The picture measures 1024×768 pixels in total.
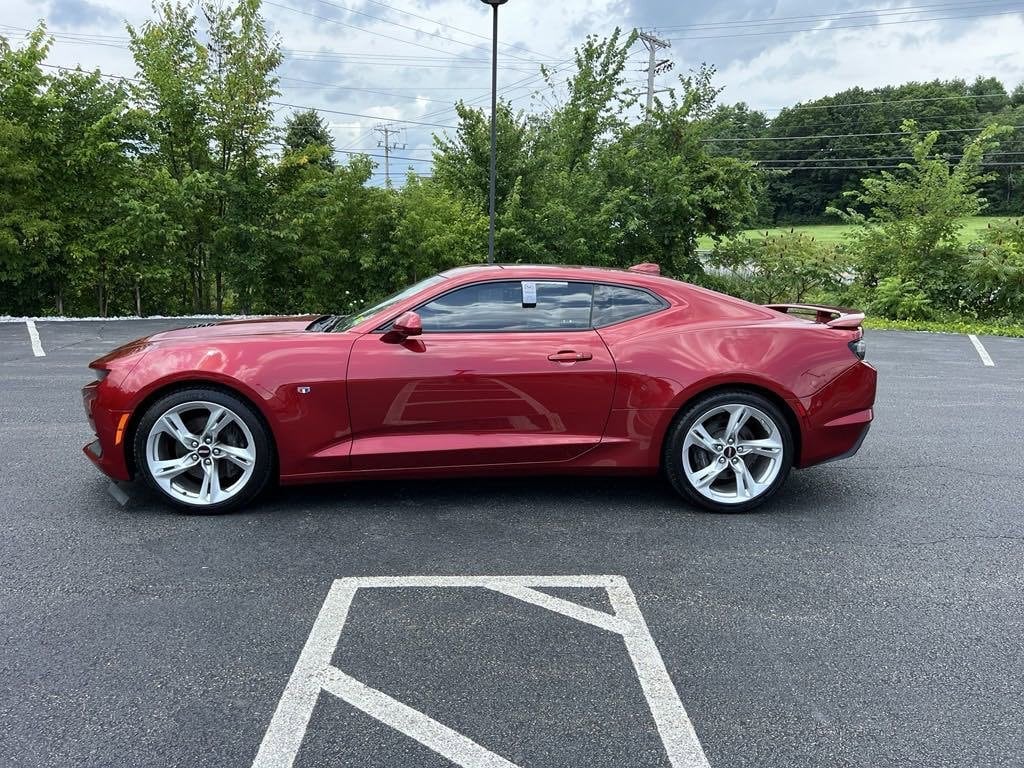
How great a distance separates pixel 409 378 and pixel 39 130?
11991 mm

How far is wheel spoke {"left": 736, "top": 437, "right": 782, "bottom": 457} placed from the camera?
13.1 feet

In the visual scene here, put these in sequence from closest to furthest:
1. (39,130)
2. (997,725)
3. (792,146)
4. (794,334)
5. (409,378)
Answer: (997,725) → (409,378) → (794,334) → (39,130) → (792,146)

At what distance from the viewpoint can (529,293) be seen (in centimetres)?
403

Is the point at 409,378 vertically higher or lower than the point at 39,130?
lower

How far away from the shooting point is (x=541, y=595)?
2.99 m

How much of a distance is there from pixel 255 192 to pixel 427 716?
1269cm

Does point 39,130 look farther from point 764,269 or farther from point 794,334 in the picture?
point 764,269

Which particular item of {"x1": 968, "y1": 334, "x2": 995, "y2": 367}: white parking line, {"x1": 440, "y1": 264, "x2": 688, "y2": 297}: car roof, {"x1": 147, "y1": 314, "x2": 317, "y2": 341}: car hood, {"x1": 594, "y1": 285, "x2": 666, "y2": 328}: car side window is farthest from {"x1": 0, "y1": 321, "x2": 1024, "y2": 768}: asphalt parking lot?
{"x1": 968, "y1": 334, "x2": 995, "y2": 367}: white parking line

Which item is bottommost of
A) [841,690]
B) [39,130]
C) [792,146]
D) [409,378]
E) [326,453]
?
[841,690]

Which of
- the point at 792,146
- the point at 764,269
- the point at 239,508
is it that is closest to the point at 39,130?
the point at 239,508

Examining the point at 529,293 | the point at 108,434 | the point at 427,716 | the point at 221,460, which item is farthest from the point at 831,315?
the point at 108,434

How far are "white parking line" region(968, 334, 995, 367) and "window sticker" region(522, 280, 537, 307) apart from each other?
28.6ft

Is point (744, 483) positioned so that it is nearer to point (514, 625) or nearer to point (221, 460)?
point (514, 625)

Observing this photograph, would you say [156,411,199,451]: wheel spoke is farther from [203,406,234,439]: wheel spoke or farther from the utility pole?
the utility pole
